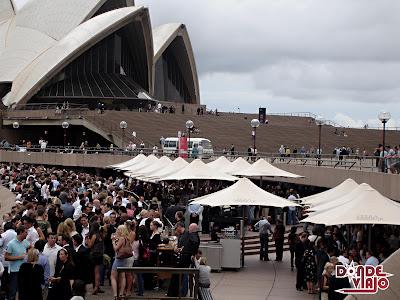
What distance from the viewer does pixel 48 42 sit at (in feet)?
215

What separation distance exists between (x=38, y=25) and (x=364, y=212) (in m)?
58.3

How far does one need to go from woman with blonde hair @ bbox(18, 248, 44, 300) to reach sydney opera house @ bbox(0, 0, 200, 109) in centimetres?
5183

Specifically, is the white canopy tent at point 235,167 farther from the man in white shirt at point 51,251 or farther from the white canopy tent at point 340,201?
the man in white shirt at point 51,251

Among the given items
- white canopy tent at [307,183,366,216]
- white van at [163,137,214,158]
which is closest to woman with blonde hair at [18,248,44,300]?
Result: white canopy tent at [307,183,366,216]

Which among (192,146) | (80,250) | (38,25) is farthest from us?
(38,25)

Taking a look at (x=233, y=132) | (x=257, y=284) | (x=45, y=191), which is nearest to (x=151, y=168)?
(x=45, y=191)

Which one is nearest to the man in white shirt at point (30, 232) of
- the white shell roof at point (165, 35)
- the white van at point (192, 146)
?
the white van at point (192, 146)

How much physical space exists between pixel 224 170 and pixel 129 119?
2856 centimetres

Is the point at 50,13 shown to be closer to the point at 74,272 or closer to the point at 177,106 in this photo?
the point at 177,106

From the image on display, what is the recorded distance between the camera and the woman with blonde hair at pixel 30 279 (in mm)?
9188

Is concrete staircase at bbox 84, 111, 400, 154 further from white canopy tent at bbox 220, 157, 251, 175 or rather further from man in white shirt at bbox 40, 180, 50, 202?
man in white shirt at bbox 40, 180, 50, 202

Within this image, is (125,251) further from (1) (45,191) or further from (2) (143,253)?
(1) (45,191)

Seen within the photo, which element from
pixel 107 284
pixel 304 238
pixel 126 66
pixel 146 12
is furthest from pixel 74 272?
pixel 126 66

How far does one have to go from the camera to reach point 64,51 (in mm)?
60875
